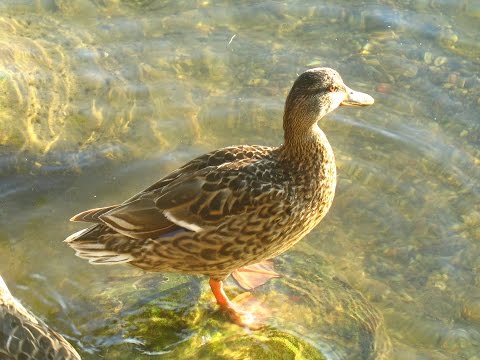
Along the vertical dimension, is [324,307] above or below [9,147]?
below

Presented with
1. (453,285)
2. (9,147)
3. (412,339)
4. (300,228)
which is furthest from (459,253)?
(9,147)

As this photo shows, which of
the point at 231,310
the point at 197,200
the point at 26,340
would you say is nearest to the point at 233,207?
the point at 197,200

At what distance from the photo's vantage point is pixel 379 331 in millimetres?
4961

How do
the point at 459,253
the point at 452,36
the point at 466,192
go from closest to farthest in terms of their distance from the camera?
1. the point at 459,253
2. the point at 466,192
3. the point at 452,36

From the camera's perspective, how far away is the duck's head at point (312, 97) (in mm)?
4746

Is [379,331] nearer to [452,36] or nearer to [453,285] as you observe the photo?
[453,285]

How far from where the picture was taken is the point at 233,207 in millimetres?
4578

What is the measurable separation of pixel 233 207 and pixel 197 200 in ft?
0.74

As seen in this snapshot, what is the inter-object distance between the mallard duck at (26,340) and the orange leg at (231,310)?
3.85ft

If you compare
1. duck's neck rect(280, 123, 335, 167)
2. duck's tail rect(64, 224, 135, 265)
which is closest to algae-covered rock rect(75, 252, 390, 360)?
duck's tail rect(64, 224, 135, 265)

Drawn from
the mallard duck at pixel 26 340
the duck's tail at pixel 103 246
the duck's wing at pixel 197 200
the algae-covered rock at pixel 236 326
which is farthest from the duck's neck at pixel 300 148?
the mallard duck at pixel 26 340

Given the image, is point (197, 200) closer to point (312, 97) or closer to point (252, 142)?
point (312, 97)

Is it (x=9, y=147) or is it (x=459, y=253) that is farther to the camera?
(x=9, y=147)

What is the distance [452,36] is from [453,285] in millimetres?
2964
